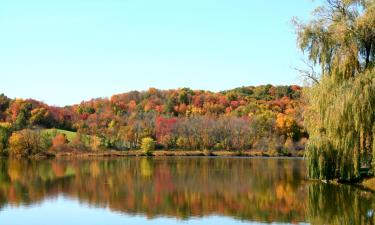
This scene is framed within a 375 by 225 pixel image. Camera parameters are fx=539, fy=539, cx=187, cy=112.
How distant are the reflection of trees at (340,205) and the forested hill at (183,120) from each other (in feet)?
163

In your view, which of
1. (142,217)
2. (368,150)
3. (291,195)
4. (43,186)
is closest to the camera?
(142,217)

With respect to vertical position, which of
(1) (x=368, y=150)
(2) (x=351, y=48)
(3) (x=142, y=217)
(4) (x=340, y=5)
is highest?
(4) (x=340, y=5)

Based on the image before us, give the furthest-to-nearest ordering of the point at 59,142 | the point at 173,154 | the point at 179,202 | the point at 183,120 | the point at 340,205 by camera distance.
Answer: the point at 183,120
the point at 173,154
the point at 59,142
the point at 179,202
the point at 340,205

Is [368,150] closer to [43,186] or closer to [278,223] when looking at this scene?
[278,223]

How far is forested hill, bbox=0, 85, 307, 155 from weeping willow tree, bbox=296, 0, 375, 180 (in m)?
51.1

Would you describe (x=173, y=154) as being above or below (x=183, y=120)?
below

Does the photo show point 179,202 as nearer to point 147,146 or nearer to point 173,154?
point 147,146

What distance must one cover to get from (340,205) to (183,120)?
79.3 m

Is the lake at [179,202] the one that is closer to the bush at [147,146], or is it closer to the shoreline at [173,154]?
the shoreline at [173,154]

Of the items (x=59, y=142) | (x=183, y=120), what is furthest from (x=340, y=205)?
(x=183, y=120)

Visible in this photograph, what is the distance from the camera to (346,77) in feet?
80.2

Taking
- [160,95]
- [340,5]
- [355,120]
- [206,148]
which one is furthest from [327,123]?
[160,95]

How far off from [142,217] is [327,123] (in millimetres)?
9535

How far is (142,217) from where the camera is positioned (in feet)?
69.1
